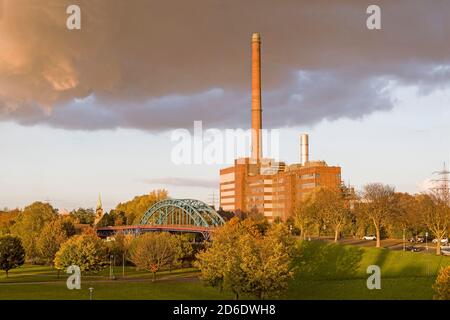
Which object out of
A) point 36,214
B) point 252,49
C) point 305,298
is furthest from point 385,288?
point 252,49

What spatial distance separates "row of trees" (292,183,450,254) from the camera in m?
90.7

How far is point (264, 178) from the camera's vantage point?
174m

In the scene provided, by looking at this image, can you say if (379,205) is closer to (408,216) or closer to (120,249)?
(408,216)

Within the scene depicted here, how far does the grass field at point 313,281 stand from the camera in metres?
66.9

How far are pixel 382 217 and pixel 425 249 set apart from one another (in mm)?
8573

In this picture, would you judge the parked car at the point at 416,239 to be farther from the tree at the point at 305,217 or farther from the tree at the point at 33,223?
the tree at the point at 33,223

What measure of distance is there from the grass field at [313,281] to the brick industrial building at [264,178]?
6327 centimetres

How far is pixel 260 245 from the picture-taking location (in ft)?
202

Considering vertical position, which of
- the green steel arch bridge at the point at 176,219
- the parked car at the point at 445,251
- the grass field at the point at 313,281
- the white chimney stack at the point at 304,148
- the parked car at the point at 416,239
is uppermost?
the white chimney stack at the point at 304,148

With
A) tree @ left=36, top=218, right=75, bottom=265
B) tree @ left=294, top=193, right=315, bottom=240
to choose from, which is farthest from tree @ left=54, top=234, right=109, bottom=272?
tree @ left=294, top=193, right=315, bottom=240

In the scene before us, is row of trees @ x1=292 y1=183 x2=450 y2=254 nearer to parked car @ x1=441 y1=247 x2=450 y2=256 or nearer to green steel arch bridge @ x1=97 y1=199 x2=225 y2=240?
parked car @ x1=441 y1=247 x2=450 y2=256

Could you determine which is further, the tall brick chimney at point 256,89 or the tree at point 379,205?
the tall brick chimney at point 256,89

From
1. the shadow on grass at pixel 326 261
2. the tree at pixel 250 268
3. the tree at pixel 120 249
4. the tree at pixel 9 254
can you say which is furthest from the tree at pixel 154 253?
the tree at pixel 250 268

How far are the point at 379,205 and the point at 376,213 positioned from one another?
58.5 inches
